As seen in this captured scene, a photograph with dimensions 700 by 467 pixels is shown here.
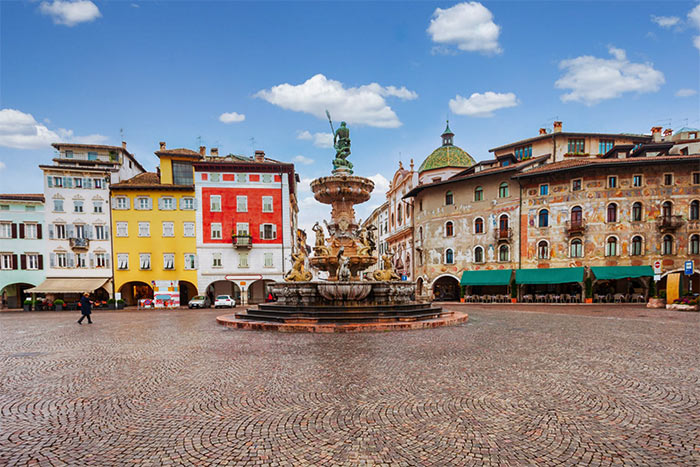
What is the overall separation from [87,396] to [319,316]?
7851 mm

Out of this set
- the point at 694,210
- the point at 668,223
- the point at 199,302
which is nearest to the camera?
the point at 668,223

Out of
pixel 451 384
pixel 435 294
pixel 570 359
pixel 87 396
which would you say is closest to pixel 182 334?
pixel 87 396

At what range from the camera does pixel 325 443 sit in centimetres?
402

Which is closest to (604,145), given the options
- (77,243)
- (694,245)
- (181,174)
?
(694,245)

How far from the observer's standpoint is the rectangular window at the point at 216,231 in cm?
3350

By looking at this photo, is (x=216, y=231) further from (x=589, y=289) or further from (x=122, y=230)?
(x=589, y=289)

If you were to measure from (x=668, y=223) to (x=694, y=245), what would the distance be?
117 inches

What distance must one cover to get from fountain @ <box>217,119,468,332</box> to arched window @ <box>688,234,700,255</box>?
995 inches

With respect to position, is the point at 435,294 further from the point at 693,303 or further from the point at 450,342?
the point at 450,342

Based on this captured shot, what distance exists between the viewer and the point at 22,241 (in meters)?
33.0

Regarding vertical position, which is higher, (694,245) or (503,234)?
(503,234)

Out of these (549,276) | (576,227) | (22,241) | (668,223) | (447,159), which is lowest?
(549,276)

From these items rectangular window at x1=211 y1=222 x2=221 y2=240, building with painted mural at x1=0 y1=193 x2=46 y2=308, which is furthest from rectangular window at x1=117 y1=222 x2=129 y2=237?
rectangular window at x1=211 y1=222 x2=221 y2=240

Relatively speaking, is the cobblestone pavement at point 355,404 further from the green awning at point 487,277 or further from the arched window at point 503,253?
the arched window at point 503,253
